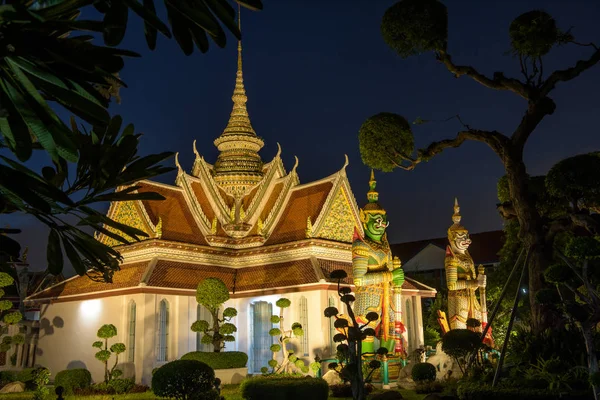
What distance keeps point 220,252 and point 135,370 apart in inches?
171

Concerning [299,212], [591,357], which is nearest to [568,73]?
[591,357]

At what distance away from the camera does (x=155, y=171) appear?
358 cm

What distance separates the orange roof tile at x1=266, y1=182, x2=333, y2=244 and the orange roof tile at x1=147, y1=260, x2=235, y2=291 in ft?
5.96

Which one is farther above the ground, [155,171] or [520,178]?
[520,178]

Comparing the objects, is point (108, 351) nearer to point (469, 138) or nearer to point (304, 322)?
point (304, 322)

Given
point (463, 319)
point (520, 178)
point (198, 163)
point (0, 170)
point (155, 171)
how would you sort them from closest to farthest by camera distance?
point (0, 170) < point (155, 171) < point (520, 178) < point (463, 319) < point (198, 163)

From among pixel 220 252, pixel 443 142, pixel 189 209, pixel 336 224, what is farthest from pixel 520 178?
pixel 189 209

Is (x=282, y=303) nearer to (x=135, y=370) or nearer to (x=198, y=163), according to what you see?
(x=135, y=370)

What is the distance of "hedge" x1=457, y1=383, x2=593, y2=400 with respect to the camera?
26.4ft

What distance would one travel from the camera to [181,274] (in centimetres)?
1780

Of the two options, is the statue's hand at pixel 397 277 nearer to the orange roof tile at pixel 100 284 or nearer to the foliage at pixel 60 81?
the orange roof tile at pixel 100 284

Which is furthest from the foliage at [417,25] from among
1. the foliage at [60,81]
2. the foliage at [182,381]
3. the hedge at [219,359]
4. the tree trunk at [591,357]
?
the hedge at [219,359]

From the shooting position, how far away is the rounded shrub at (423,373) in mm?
13004

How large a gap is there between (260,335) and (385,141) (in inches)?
362
